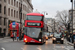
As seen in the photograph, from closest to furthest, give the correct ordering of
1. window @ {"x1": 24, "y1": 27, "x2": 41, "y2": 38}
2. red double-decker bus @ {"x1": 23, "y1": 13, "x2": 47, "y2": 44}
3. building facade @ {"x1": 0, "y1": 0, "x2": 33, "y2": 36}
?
1. red double-decker bus @ {"x1": 23, "y1": 13, "x2": 47, "y2": 44}
2. window @ {"x1": 24, "y1": 27, "x2": 41, "y2": 38}
3. building facade @ {"x1": 0, "y1": 0, "x2": 33, "y2": 36}

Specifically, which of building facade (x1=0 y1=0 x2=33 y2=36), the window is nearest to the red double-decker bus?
the window

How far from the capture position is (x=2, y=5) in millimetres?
54438

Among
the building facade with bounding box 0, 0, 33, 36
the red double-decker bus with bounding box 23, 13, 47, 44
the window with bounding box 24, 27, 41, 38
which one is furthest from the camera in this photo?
the building facade with bounding box 0, 0, 33, 36

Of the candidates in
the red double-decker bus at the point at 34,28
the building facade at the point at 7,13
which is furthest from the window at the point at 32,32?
the building facade at the point at 7,13

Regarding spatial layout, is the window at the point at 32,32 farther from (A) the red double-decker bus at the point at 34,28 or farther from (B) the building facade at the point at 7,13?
(B) the building facade at the point at 7,13

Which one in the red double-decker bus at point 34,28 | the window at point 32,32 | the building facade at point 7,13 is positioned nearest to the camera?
the red double-decker bus at point 34,28

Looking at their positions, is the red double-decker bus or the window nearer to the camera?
the red double-decker bus

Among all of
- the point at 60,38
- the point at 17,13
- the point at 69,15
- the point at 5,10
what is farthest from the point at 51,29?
the point at 60,38

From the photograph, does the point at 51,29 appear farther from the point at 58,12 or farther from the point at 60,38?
the point at 60,38

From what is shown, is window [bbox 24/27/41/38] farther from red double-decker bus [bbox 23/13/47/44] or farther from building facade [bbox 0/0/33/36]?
building facade [bbox 0/0/33/36]

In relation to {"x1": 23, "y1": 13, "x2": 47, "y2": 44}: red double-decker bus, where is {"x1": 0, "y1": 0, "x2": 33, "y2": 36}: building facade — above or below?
above

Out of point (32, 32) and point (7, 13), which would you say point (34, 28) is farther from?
point (7, 13)

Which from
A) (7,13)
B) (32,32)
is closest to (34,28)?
(32,32)

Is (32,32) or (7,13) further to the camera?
(7,13)
